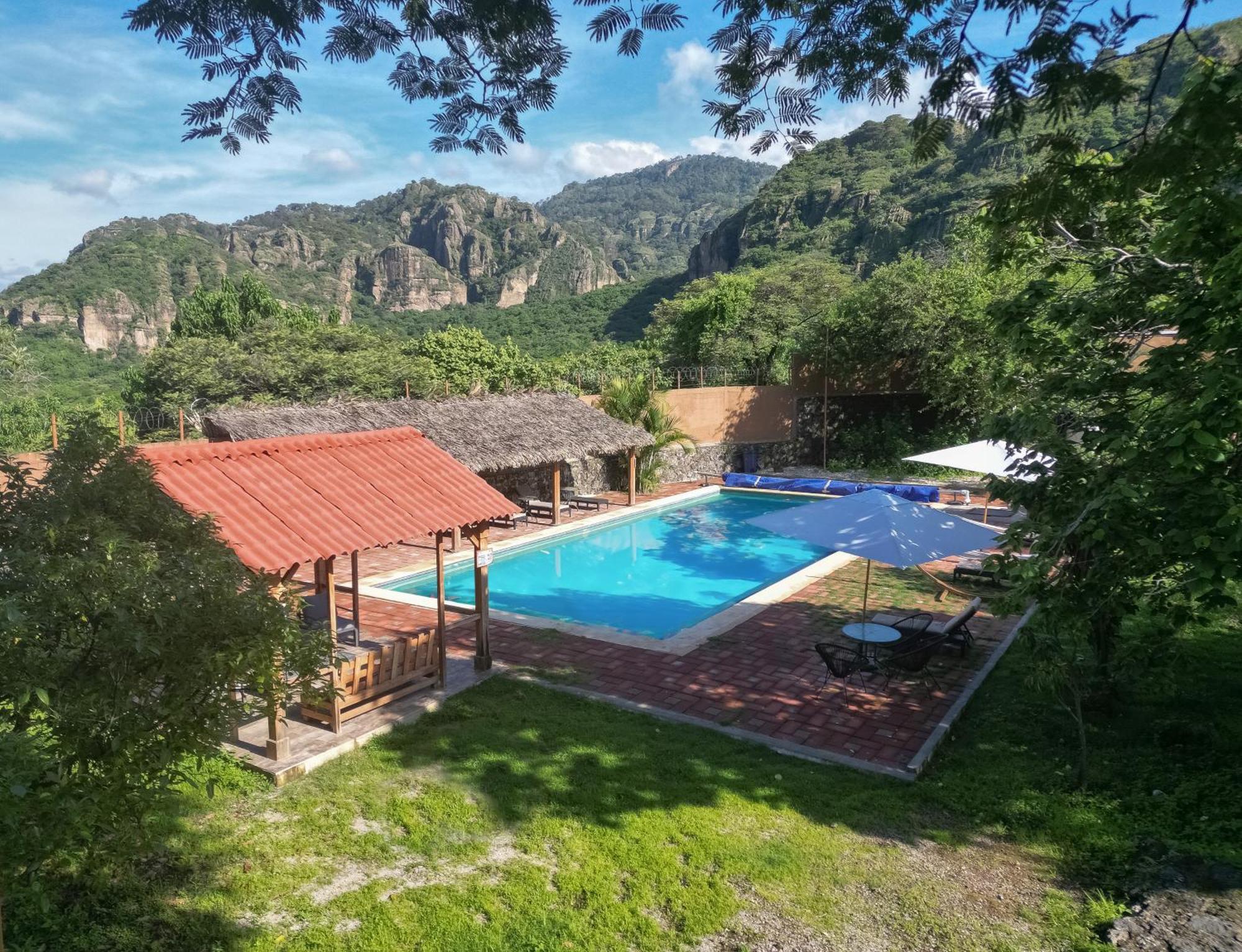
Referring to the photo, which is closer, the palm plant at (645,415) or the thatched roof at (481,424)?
the thatched roof at (481,424)

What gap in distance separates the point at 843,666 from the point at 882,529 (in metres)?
1.75

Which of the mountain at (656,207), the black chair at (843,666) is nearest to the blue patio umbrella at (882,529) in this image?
the black chair at (843,666)

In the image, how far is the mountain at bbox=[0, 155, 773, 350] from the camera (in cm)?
5734

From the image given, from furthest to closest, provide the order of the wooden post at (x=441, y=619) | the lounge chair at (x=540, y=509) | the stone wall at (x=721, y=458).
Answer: the stone wall at (x=721, y=458), the lounge chair at (x=540, y=509), the wooden post at (x=441, y=619)

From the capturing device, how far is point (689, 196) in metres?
136

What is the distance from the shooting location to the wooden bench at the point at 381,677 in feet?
24.8

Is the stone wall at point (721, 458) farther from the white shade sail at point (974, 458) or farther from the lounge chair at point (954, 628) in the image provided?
the lounge chair at point (954, 628)

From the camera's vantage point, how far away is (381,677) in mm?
7980

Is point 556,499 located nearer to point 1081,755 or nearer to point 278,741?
point 278,741

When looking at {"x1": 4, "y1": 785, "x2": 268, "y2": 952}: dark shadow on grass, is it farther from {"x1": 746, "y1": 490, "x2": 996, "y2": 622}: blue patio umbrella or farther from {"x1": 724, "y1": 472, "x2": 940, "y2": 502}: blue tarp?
{"x1": 724, "y1": 472, "x2": 940, "y2": 502}: blue tarp

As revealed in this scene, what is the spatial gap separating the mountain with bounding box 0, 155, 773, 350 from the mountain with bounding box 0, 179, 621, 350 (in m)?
0.16

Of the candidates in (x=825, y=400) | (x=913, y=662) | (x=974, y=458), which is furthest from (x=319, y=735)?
(x=825, y=400)

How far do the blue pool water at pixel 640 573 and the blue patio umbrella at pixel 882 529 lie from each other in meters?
2.86

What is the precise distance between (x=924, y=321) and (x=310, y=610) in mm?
21303
